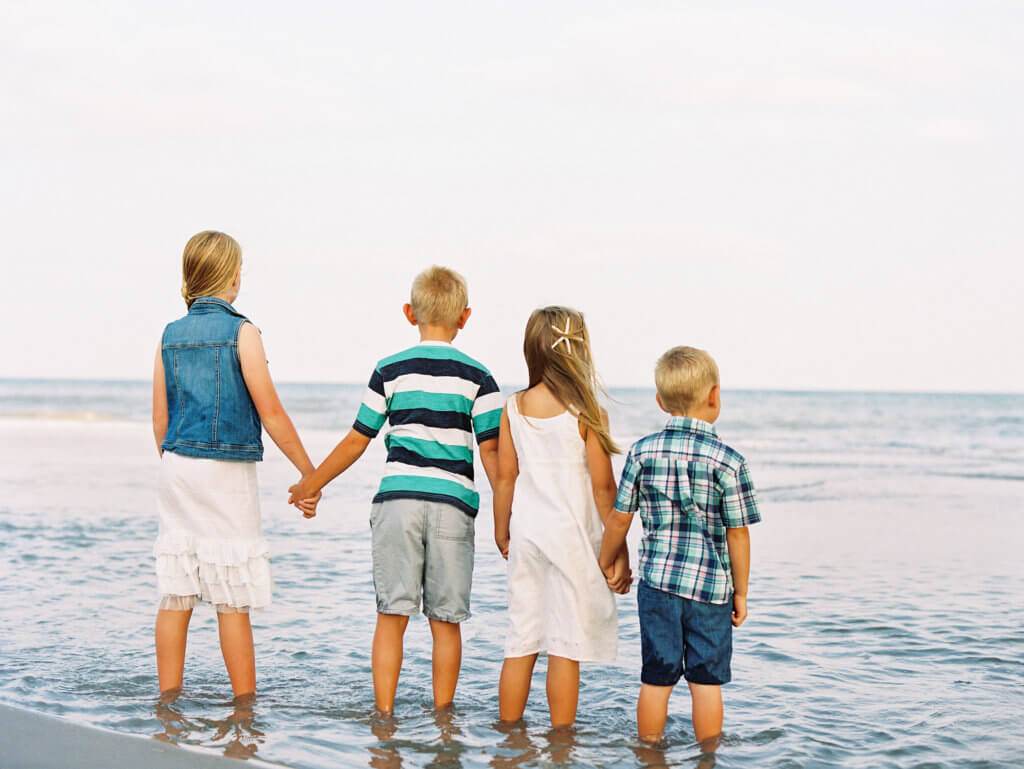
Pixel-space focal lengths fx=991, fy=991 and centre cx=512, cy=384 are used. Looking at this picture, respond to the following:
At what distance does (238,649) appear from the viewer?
3.73 meters

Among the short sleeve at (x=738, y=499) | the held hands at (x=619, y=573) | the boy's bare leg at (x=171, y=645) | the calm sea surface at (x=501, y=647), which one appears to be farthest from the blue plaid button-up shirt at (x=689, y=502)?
the boy's bare leg at (x=171, y=645)

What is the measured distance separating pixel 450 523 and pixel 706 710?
1.10m

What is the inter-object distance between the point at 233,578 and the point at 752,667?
2.43 metres

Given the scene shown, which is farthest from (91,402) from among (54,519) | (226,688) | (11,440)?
(226,688)

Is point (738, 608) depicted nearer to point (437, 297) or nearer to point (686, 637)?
point (686, 637)

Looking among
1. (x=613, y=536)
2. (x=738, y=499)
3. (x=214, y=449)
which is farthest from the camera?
(x=214, y=449)

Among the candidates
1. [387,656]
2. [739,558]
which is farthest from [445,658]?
[739,558]

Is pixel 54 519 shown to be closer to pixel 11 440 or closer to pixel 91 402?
pixel 11 440

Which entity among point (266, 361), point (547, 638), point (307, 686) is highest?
point (266, 361)

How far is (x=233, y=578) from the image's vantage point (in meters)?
3.58

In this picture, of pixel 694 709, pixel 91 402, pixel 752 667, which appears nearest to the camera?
pixel 694 709

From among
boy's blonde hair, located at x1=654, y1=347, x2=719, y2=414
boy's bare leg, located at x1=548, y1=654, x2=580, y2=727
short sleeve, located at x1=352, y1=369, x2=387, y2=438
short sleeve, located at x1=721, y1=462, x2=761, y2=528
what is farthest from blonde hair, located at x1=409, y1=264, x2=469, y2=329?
boy's bare leg, located at x1=548, y1=654, x2=580, y2=727

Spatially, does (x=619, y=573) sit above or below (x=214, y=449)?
below

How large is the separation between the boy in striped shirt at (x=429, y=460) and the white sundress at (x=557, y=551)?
7.5 inches
